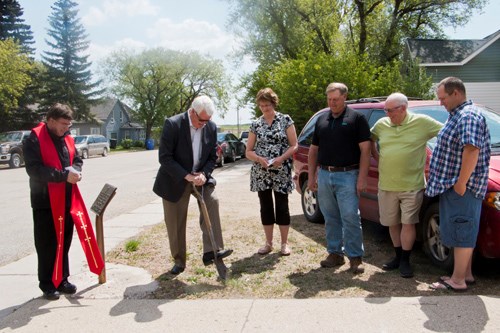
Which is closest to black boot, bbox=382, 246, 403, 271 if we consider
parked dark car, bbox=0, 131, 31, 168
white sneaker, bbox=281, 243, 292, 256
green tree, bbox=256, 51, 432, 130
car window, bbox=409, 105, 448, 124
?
white sneaker, bbox=281, 243, 292, 256

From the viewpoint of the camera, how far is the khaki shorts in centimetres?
454

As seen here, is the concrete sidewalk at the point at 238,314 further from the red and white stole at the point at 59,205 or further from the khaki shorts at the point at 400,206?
the khaki shorts at the point at 400,206

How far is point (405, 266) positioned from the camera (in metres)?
4.65

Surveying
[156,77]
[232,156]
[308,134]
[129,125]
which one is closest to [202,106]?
[308,134]

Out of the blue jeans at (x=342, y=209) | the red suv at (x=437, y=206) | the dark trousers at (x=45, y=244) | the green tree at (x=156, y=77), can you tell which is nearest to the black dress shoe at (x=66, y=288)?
the dark trousers at (x=45, y=244)

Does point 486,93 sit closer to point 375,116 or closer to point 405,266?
point 375,116

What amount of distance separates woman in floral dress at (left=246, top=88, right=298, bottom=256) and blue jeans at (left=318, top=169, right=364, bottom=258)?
19.8 inches

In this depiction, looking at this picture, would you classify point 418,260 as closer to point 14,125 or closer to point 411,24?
point 411,24

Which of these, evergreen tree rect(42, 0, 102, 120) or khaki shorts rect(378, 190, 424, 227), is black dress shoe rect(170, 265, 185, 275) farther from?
evergreen tree rect(42, 0, 102, 120)

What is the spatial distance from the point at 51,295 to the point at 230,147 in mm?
18920

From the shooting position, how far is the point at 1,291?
15.1ft

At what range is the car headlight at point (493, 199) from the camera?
4.12 metres

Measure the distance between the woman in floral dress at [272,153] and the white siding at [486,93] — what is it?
70.3 feet

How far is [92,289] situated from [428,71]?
80.0 feet
